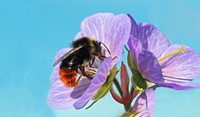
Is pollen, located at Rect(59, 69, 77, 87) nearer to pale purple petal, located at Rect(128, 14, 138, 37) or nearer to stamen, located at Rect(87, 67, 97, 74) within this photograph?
stamen, located at Rect(87, 67, 97, 74)

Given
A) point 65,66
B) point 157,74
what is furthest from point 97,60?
point 157,74

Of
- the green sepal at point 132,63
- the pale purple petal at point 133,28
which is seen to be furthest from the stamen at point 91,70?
the pale purple petal at point 133,28

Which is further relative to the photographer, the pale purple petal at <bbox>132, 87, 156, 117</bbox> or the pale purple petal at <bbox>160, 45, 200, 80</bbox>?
the pale purple petal at <bbox>160, 45, 200, 80</bbox>

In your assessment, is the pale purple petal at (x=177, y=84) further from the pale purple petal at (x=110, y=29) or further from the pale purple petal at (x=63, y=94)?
the pale purple petal at (x=63, y=94)

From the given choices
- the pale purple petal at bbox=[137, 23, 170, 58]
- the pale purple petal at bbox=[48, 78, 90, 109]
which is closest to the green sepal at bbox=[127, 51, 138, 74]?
the pale purple petal at bbox=[137, 23, 170, 58]

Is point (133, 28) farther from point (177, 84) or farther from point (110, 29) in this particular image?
point (177, 84)

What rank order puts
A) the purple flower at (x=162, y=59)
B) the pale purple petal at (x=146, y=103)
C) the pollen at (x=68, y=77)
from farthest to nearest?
the pollen at (x=68, y=77) < the purple flower at (x=162, y=59) < the pale purple petal at (x=146, y=103)

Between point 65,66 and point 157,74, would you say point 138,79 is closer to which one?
point 157,74

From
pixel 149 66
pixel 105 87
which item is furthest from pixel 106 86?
pixel 149 66
